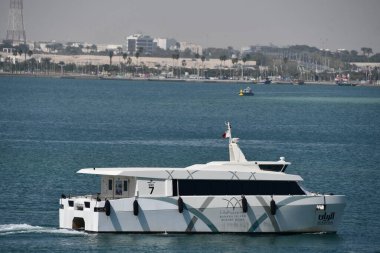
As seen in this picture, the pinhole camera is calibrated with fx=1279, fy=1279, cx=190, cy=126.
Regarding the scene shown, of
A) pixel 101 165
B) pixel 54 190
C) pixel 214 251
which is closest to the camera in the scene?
pixel 214 251

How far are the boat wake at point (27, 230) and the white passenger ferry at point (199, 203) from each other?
0.36 meters

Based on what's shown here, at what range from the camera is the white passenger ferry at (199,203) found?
4988 cm

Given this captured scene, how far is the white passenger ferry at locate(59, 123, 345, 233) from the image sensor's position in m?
49.9

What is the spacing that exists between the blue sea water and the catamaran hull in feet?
1.31

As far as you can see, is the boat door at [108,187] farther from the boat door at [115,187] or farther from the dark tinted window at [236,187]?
the dark tinted window at [236,187]

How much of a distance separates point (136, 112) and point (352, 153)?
66.7m

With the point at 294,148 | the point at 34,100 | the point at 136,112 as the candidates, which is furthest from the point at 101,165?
the point at 34,100

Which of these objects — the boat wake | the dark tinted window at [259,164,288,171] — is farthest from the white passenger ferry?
the dark tinted window at [259,164,288,171]

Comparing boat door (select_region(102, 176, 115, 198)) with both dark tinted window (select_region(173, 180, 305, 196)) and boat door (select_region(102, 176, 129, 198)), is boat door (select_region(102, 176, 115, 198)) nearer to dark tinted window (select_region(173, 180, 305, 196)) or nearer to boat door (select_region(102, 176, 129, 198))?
boat door (select_region(102, 176, 129, 198))

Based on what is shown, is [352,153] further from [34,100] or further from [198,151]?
[34,100]

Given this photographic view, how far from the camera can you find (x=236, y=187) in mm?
50969

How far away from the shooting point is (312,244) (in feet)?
165

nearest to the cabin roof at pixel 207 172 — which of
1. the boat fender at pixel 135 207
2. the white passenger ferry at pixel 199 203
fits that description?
the white passenger ferry at pixel 199 203

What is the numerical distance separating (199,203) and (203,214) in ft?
1.56
